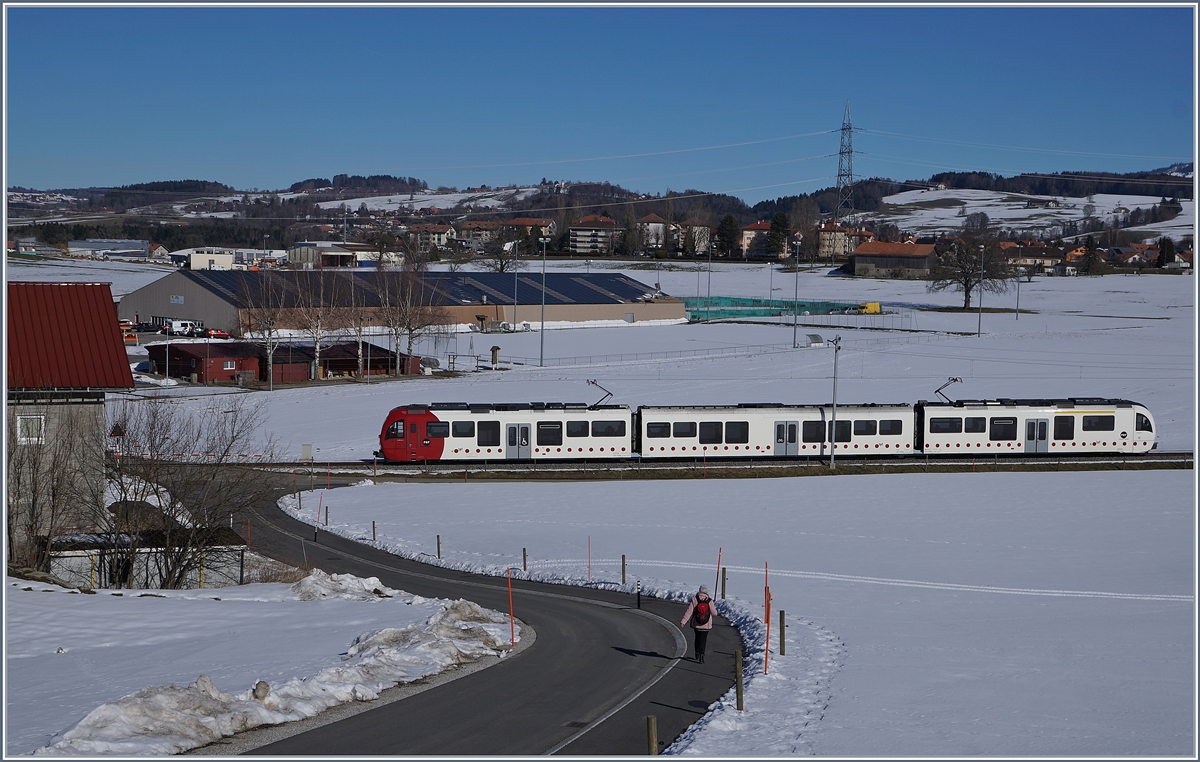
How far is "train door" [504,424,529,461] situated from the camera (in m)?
42.2

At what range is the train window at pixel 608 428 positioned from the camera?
42.7 m

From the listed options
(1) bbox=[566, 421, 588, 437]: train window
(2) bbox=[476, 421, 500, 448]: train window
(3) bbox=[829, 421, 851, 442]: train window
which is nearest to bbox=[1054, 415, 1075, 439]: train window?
(3) bbox=[829, 421, 851, 442]: train window

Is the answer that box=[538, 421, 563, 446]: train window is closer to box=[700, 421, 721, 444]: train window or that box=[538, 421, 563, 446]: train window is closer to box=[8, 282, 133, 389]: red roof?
box=[700, 421, 721, 444]: train window

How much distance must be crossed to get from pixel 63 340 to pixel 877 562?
73.6ft

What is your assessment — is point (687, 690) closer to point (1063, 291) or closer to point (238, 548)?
point (238, 548)

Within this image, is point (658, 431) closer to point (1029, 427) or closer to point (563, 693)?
point (1029, 427)

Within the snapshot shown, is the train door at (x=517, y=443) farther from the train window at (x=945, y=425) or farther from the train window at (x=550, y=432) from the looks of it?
the train window at (x=945, y=425)

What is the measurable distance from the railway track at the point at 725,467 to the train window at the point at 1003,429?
99cm

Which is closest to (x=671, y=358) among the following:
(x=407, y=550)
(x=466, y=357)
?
(x=466, y=357)

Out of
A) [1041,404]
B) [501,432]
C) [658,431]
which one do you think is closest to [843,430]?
[658,431]

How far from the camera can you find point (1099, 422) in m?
44.2

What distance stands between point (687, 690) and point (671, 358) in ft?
217

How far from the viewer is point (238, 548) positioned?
87.0ft

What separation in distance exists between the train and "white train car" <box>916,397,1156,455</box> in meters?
0.04
